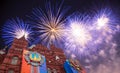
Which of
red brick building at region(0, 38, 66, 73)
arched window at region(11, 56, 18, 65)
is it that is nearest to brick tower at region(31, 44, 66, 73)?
red brick building at region(0, 38, 66, 73)

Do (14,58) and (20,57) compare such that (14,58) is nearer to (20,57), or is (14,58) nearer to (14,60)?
(14,60)

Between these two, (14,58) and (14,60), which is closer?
(14,60)

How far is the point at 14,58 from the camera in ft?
101

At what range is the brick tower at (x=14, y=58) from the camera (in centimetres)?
2786

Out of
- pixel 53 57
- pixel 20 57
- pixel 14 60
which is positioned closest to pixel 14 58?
pixel 14 60

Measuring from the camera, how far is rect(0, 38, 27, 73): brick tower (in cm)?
2786

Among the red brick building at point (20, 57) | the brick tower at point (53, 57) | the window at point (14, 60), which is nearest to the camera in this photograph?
the red brick building at point (20, 57)

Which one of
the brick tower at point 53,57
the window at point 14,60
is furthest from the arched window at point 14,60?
the brick tower at point 53,57

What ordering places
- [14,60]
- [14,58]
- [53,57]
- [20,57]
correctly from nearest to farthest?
1. [14,60]
2. [14,58]
3. [20,57]
4. [53,57]

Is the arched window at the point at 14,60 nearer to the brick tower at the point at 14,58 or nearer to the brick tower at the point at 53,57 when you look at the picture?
the brick tower at the point at 14,58

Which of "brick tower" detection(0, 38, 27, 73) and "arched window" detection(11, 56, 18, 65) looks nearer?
"brick tower" detection(0, 38, 27, 73)

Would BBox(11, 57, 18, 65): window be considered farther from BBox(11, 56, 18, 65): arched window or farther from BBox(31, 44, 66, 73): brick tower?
BBox(31, 44, 66, 73): brick tower

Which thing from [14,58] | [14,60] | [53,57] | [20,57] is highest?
[53,57]

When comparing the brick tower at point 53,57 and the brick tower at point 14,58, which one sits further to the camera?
the brick tower at point 53,57
